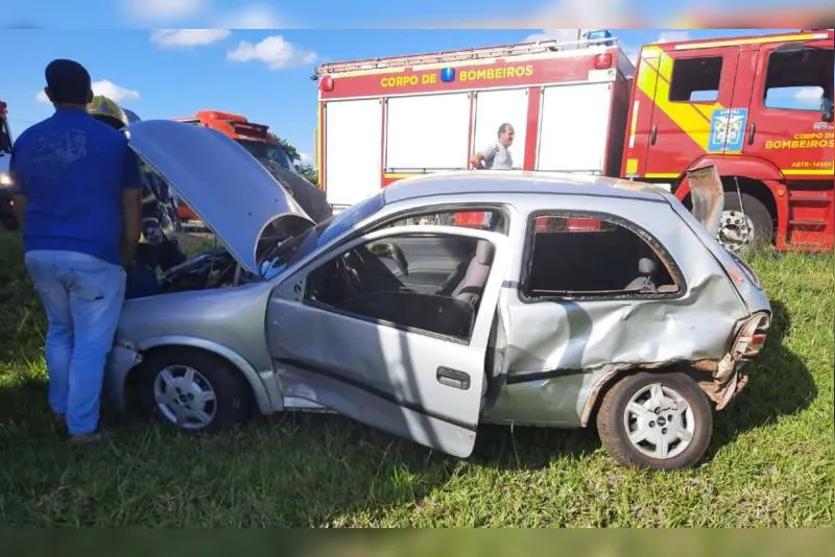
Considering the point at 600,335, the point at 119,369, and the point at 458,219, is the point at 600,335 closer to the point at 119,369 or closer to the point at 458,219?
the point at 458,219

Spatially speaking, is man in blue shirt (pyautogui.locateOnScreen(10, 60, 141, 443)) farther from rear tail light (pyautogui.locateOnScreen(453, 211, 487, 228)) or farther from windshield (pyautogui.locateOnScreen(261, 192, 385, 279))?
rear tail light (pyautogui.locateOnScreen(453, 211, 487, 228))

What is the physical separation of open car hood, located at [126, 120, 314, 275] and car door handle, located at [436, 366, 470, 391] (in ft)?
3.86

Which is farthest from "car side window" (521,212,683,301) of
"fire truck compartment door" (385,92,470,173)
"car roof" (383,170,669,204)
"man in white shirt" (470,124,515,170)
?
"fire truck compartment door" (385,92,470,173)

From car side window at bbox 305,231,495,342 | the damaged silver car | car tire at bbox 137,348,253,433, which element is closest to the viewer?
the damaged silver car

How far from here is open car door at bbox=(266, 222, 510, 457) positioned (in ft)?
8.55

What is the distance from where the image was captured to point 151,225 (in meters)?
3.96

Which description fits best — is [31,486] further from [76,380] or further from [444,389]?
[444,389]

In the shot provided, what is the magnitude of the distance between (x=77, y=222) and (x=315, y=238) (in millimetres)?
1158

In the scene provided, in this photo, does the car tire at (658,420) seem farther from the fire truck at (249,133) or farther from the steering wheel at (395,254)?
the fire truck at (249,133)

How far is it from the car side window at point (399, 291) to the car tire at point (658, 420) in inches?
33.7

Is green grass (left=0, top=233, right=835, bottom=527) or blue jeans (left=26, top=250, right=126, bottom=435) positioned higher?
blue jeans (left=26, top=250, right=126, bottom=435)

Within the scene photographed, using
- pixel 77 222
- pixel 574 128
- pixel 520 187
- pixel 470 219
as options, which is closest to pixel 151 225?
pixel 77 222

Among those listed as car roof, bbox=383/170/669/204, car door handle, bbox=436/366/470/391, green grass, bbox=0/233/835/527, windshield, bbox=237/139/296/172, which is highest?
windshield, bbox=237/139/296/172

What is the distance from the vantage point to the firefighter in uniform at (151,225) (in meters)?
3.46
